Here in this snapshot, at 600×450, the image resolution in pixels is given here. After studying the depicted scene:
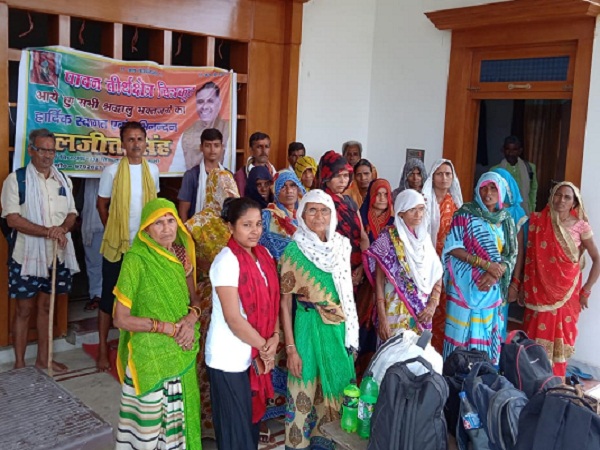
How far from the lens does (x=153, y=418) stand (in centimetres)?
295

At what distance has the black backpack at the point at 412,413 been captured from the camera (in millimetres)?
2391

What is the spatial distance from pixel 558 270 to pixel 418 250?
1412 mm

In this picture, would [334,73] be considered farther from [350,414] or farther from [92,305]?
[350,414]

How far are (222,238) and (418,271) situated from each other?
1165mm

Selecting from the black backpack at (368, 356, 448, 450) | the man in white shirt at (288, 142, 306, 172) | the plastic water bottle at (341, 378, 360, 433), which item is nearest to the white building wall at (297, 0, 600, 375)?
the man in white shirt at (288, 142, 306, 172)

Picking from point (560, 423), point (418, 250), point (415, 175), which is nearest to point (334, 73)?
point (415, 175)

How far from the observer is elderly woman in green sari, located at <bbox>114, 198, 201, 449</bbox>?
2.87 metres

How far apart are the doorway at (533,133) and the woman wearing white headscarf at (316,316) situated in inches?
148

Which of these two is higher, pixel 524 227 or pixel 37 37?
pixel 37 37

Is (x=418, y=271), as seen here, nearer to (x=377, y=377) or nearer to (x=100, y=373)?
(x=377, y=377)

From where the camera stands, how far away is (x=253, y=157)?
18.0 feet

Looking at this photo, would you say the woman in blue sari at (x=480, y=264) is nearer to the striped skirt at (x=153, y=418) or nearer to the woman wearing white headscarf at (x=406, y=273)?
the woman wearing white headscarf at (x=406, y=273)

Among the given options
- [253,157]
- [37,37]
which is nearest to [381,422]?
[253,157]

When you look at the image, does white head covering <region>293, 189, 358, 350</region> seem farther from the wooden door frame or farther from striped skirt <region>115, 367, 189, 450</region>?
the wooden door frame
